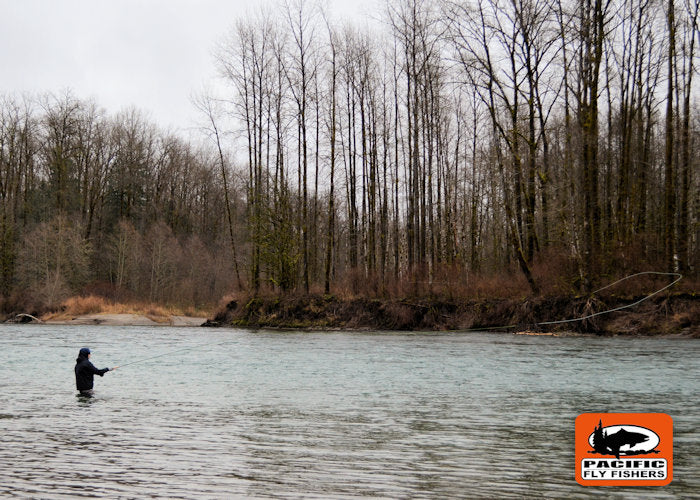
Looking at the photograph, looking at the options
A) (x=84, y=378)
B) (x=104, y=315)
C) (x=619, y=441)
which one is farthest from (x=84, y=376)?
(x=104, y=315)

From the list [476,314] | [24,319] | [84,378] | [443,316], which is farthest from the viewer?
[24,319]

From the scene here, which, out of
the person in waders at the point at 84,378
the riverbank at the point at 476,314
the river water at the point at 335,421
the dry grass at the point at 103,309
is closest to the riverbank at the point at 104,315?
the dry grass at the point at 103,309

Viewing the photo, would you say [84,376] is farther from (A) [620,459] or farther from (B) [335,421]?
(A) [620,459]

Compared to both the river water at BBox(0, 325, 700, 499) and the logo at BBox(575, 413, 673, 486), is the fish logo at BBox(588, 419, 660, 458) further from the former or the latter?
the river water at BBox(0, 325, 700, 499)

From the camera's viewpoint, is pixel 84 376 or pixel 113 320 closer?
pixel 84 376

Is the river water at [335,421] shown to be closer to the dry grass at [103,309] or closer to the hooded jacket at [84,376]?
the hooded jacket at [84,376]

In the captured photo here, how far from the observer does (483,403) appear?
33.6ft

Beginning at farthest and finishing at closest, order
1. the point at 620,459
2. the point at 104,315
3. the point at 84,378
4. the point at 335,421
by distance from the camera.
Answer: the point at 104,315
the point at 84,378
the point at 335,421
the point at 620,459

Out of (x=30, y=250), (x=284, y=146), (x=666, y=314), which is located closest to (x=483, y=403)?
(x=666, y=314)

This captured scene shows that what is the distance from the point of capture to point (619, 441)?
5746 mm

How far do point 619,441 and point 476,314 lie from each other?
22.9 meters

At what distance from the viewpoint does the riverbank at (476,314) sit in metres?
22.6

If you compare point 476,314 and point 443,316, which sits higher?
point 476,314

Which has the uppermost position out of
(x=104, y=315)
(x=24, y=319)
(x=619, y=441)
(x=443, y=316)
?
(x=619, y=441)
